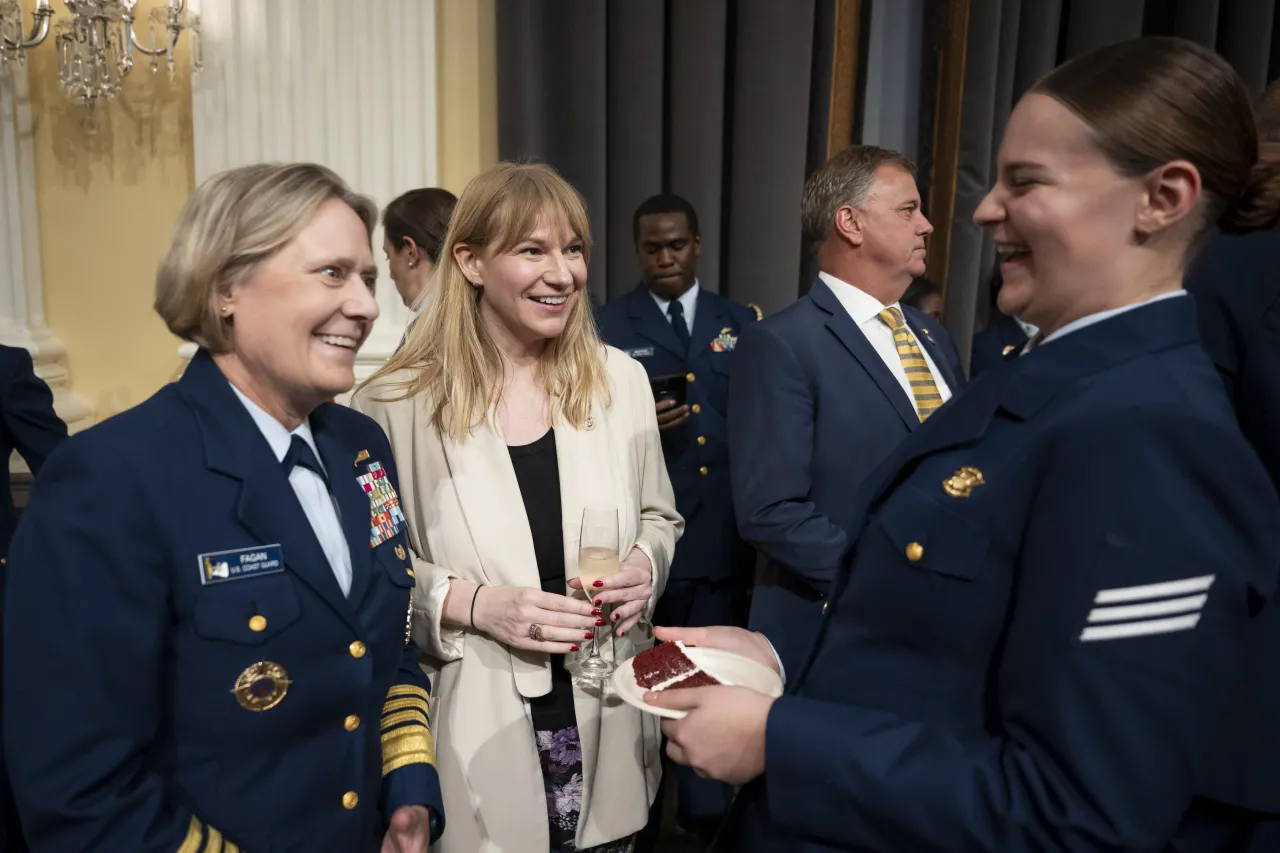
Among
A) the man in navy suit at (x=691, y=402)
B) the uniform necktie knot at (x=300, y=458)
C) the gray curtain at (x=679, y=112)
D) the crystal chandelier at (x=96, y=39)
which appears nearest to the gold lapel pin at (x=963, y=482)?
the uniform necktie knot at (x=300, y=458)

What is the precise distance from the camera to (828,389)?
1.87 meters

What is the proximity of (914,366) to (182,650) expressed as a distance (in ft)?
4.90

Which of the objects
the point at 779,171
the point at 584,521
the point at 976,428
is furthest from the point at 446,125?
the point at 976,428

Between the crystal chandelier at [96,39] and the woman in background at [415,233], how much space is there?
0.93 metres

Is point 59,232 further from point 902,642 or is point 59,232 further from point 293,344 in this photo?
point 902,642

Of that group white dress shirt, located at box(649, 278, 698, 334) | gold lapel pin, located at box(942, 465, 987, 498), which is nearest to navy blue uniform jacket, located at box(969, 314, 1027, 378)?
white dress shirt, located at box(649, 278, 698, 334)

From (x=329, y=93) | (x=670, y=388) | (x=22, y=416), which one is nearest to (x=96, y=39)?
(x=329, y=93)

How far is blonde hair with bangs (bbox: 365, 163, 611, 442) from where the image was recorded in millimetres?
1663

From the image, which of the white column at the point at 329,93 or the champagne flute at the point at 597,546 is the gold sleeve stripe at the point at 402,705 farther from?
the white column at the point at 329,93

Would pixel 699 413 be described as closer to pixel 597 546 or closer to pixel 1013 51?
pixel 597 546

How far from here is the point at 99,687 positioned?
0.95m

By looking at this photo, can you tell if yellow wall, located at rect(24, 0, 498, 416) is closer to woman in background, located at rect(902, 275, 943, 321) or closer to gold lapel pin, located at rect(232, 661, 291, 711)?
woman in background, located at rect(902, 275, 943, 321)

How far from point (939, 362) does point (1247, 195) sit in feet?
4.16

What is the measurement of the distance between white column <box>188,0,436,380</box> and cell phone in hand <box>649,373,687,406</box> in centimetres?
121
